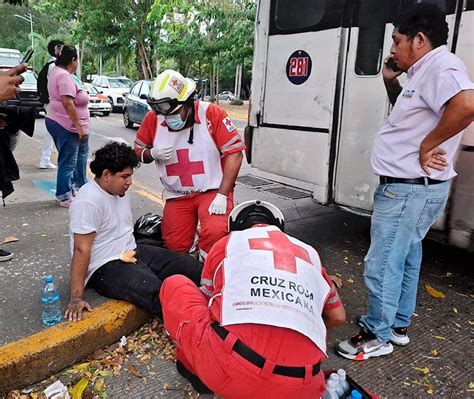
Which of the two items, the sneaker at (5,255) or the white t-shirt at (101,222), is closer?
the white t-shirt at (101,222)

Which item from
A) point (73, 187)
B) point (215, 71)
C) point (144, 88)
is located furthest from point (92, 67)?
point (73, 187)

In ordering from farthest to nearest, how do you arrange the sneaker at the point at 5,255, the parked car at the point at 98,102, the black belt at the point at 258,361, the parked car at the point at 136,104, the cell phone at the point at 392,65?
the parked car at the point at 98,102 → the parked car at the point at 136,104 → the sneaker at the point at 5,255 → the cell phone at the point at 392,65 → the black belt at the point at 258,361

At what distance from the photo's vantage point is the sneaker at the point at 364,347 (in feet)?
8.84

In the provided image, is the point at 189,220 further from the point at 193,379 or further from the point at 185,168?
the point at 193,379

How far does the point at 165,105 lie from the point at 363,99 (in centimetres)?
161

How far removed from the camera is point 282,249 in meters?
1.89

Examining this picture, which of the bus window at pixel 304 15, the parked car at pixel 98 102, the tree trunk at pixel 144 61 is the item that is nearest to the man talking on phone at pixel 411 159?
the bus window at pixel 304 15

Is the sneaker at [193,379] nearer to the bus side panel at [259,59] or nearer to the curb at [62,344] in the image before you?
the curb at [62,344]

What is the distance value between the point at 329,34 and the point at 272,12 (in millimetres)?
780

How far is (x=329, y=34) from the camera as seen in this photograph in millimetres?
3832

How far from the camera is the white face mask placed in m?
3.33

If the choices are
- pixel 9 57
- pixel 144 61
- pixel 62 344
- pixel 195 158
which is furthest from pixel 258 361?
pixel 144 61

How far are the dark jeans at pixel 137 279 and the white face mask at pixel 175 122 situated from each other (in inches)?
39.3

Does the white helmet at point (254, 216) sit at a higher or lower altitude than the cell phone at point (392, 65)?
lower
